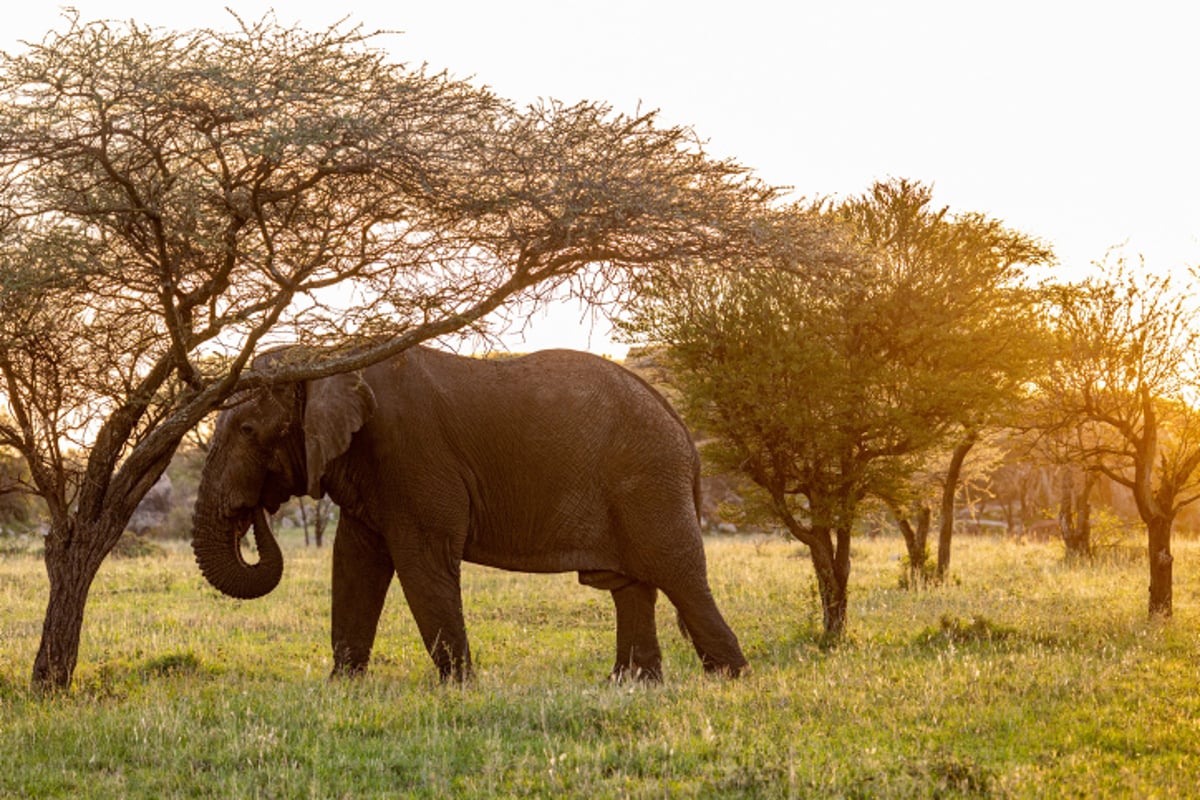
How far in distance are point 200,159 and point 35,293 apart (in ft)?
7.19

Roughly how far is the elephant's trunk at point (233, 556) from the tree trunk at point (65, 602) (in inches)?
39.6

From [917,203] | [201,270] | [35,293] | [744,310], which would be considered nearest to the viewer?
[35,293]

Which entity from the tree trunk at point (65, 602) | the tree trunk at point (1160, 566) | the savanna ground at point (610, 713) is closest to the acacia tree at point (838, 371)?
the savanna ground at point (610, 713)

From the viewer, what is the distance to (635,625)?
13.0 metres

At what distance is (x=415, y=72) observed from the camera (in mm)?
10859

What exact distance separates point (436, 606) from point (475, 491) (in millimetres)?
1235

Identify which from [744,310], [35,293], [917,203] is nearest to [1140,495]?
[917,203]

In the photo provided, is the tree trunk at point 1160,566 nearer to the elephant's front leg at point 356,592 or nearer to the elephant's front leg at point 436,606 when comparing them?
the elephant's front leg at point 436,606

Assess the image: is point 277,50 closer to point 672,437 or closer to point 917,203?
point 672,437

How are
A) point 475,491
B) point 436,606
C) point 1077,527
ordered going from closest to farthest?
1. point 436,606
2. point 475,491
3. point 1077,527

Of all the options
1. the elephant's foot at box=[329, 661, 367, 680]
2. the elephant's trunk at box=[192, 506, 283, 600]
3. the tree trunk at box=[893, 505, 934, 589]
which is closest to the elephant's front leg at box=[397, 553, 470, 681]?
the elephant's foot at box=[329, 661, 367, 680]

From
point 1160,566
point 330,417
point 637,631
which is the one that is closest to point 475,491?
point 330,417

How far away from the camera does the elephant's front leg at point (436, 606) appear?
38.8ft

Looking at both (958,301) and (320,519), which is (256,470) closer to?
(958,301)
